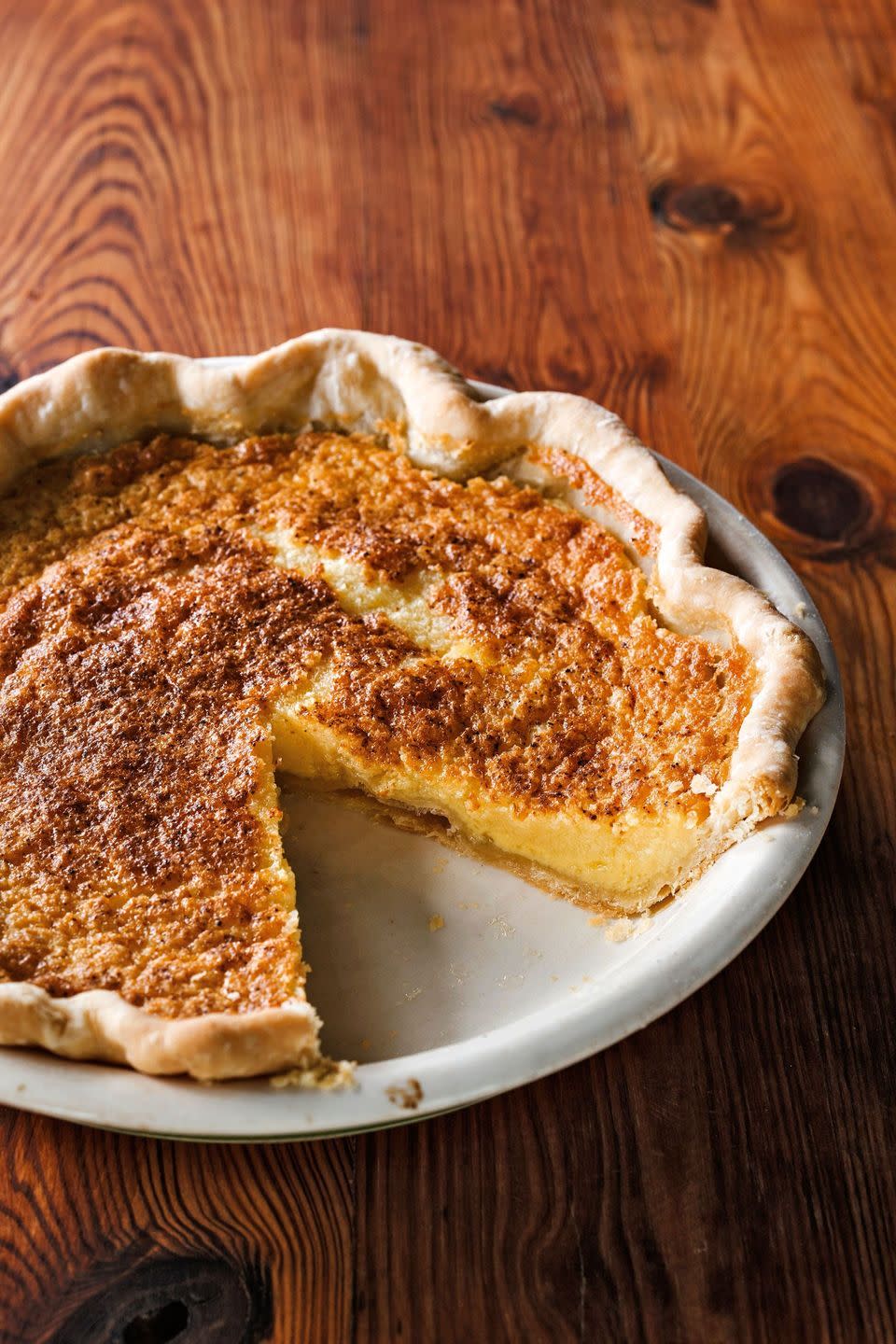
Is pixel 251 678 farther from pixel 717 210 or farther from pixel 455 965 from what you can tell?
pixel 717 210

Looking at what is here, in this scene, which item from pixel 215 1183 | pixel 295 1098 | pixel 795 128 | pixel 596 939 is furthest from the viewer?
pixel 795 128

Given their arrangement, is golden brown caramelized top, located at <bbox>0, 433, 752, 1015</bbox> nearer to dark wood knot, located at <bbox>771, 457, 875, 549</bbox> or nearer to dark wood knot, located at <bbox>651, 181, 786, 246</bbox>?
dark wood knot, located at <bbox>771, 457, 875, 549</bbox>

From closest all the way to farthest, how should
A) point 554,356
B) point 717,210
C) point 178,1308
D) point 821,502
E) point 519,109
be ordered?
point 178,1308, point 821,502, point 554,356, point 717,210, point 519,109

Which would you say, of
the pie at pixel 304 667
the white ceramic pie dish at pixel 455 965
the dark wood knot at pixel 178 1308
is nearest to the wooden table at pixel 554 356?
the dark wood knot at pixel 178 1308

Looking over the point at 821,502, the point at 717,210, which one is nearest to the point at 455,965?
the point at 821,502

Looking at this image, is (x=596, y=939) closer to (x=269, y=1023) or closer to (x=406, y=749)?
(x=406, y=749)

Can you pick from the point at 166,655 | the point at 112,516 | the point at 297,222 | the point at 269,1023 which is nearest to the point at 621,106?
the point at 297,222

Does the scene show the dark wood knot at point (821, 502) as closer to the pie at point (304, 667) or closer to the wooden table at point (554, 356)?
the wooden table at point (554, 356)
